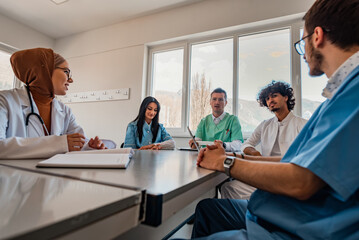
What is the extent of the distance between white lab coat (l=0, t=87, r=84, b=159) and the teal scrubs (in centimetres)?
156

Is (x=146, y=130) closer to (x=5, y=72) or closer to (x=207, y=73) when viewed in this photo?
(x=207, y=73)

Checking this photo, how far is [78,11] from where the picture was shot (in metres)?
3.49

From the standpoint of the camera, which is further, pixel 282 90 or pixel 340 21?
pixel 282 90

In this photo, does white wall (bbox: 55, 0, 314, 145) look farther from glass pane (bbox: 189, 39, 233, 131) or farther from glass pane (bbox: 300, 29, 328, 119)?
glass pane (bbox: 300, 29, 328, 119)

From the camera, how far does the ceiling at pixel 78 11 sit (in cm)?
323

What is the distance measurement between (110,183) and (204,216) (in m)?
0.65

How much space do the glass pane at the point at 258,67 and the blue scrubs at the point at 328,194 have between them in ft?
7.52

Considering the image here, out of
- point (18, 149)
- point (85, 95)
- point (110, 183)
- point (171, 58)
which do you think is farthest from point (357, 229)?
point (85, 95)

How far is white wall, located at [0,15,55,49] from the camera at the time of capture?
356 cm

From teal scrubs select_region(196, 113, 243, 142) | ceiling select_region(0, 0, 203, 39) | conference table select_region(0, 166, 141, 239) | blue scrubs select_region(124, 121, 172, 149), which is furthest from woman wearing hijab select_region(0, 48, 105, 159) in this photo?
ceiling select_region(0, 0, 203, 39)

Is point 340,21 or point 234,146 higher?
point 340,21

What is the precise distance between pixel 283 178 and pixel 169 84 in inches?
122

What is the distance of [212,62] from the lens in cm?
319

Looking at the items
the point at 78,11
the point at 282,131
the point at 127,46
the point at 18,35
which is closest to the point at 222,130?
the point at 282,131
